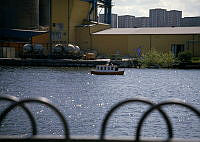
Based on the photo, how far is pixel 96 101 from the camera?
37656 mm

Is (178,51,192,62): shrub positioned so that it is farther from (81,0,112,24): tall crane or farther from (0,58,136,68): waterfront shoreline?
(81,0,112,24): tall crane

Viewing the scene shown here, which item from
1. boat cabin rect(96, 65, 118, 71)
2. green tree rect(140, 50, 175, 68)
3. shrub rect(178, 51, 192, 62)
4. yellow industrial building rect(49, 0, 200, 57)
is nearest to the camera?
boat cabin rect(96, 65, 118, 71)

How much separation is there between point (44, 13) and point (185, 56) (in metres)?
32.1

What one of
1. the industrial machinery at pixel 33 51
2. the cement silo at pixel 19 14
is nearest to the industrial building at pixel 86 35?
the cement silo at pixel 19 14

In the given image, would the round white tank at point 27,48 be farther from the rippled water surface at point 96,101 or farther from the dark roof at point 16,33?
the rippled water surface at point 96,101

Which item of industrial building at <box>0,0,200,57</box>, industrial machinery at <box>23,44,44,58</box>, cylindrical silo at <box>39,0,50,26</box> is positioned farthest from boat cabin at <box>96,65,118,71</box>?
cylindrical silo at <box>39,0,50,26</box>

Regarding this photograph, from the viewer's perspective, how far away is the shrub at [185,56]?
7827cm

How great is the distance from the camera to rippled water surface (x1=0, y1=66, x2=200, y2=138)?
23594 mm

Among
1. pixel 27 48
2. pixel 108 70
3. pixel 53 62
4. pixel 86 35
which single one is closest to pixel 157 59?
pixel 108 70

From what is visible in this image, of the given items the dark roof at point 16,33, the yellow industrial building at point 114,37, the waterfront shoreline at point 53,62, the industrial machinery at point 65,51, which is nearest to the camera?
the waterfront shoreline at point 53,62

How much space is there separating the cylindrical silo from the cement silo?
6.27m

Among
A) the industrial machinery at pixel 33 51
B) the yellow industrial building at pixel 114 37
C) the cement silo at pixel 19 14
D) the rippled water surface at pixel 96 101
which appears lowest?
the rippled water surface at pixel 96 101

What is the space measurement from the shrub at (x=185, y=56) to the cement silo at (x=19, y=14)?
28144mm

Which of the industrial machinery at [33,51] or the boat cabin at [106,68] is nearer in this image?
the boat cabin at [106,68]
